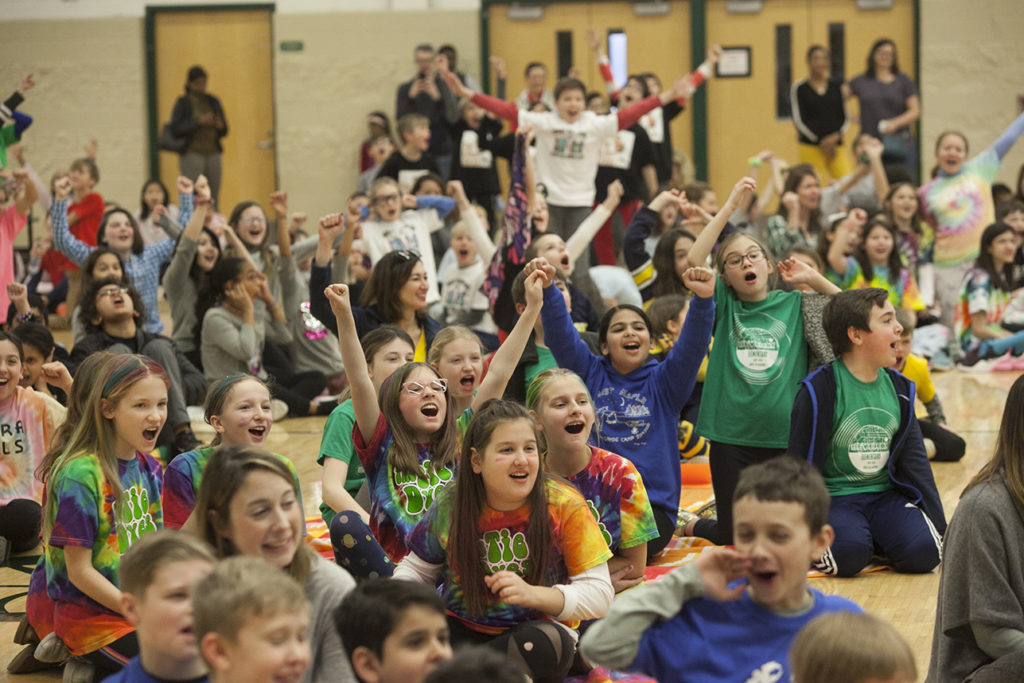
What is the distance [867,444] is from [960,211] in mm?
5278

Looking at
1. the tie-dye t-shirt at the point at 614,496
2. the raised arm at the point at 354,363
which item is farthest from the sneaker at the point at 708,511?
the raised arm at the point at 354,363

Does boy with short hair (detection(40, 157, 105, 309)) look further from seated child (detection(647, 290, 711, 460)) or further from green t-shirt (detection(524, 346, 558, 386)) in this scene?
green t-shirt (detection(524, 346, 558, 386))

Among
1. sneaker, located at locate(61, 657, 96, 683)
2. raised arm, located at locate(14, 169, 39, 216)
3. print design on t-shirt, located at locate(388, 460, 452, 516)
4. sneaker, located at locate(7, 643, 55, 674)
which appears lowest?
sneaker, located at locate(7, 643, 55, 674)

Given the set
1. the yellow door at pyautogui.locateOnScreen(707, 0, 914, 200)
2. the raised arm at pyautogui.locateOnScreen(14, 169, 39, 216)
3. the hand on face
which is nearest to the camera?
the hand on face

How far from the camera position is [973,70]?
40.3ft

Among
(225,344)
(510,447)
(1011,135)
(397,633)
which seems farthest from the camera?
(1011,135)

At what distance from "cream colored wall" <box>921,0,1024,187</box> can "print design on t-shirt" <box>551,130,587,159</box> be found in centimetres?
532

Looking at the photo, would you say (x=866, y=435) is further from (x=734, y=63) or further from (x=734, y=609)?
(x=734, y=63)

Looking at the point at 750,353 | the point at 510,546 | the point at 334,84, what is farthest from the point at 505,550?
the point at 334,84

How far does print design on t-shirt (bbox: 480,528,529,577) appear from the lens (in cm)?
314

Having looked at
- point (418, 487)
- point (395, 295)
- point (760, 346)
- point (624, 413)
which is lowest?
point (418, 487)

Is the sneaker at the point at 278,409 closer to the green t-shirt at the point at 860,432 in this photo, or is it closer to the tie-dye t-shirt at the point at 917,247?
the green t-shirt at the point at 860,432

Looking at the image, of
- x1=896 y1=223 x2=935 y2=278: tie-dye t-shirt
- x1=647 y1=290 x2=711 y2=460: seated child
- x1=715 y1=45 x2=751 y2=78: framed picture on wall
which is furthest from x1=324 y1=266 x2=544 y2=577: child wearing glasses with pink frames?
x1=715 y1=45 x2=751 y2=78: framed picture on wall

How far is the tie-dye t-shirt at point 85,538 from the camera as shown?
3150 mm
